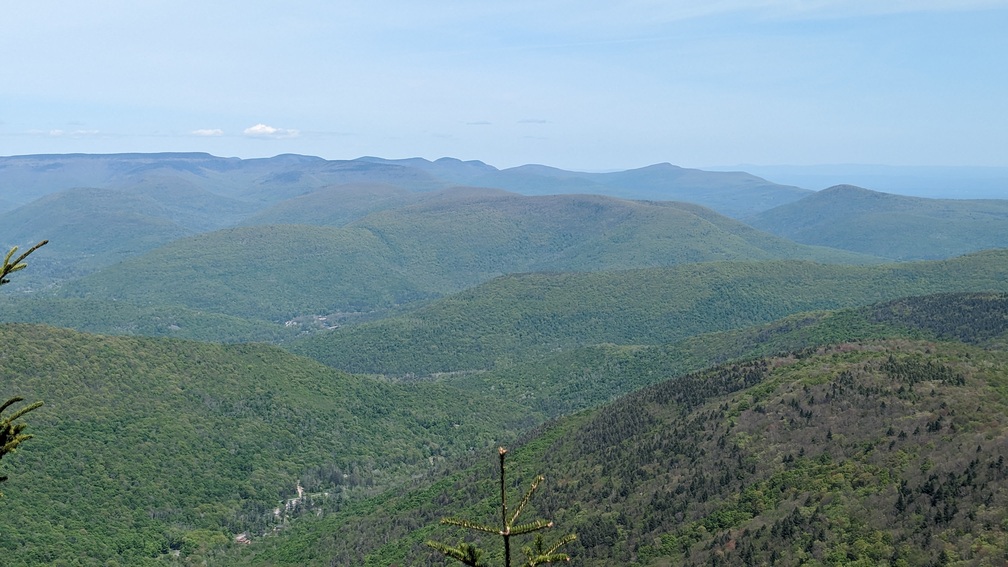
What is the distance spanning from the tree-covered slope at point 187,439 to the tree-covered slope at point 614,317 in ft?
126

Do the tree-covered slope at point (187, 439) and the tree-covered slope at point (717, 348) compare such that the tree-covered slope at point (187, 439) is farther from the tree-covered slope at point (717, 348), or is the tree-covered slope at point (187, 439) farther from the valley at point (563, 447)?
the tree-covered slope at point (717, 348)

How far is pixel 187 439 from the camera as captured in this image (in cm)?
10344

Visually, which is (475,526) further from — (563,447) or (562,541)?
(563,447)

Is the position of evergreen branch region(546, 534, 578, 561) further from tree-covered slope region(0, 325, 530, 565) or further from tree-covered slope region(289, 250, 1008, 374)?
tree-covered slope region(289, 250, 1008, 374)

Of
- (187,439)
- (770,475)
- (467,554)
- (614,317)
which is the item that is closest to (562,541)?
(467,554)

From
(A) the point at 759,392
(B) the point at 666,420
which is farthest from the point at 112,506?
(A) the point at 759,392

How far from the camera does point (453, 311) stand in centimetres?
19725

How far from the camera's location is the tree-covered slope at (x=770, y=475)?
50.2 m

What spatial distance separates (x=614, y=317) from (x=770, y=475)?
13073 cm

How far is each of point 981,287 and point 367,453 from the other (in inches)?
5391

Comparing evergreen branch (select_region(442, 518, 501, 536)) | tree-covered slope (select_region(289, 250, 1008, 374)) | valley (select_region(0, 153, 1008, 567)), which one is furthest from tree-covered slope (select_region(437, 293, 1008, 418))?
evergreen branch (select_region(442, 518, 501, 536))

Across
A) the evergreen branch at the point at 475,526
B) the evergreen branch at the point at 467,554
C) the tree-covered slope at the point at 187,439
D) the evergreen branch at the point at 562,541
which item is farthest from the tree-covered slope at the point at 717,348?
the evergreen branch at the point at 467,554

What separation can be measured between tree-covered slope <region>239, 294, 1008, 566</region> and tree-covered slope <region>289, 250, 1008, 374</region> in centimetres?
7557

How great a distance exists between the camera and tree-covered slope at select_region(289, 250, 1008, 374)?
574 feet
